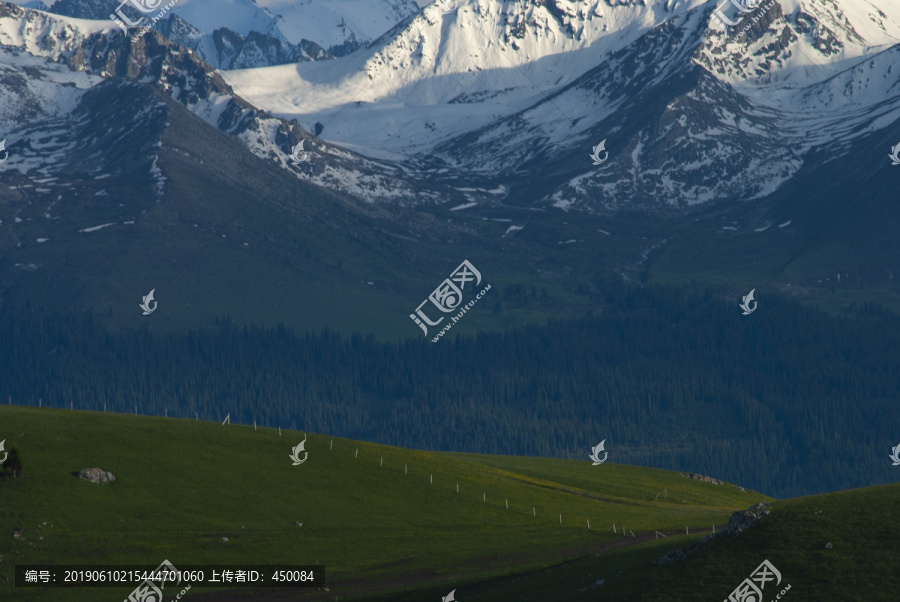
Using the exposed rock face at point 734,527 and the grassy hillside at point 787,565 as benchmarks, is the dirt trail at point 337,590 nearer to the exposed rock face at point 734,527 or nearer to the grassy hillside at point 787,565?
the grassy hillside at point 787,565

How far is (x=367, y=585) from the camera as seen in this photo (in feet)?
281

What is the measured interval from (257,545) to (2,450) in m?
24.9

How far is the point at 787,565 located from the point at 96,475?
61.1 metres

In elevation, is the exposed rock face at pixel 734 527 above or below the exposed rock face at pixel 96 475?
below

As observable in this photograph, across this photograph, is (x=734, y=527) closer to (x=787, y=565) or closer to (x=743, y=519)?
(x=743, y=519)

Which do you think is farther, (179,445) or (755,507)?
(179,445)

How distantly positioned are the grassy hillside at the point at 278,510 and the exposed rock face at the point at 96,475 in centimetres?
71

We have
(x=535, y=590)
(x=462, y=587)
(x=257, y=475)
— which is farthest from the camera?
(x=257, y=475)

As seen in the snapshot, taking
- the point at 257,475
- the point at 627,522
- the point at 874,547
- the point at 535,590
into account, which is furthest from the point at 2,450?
the point at 874,547

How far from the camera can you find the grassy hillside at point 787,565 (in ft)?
208

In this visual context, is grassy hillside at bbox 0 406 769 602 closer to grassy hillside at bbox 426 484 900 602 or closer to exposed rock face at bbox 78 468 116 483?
exposed rock face at bbox 78 468 116 483

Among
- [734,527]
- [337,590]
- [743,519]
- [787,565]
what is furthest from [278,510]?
[787,565]

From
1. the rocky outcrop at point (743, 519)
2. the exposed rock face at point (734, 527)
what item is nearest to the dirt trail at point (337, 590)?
the exposed rock face at point (734, 527)

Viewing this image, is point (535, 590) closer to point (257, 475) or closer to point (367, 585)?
point (367, 585)
